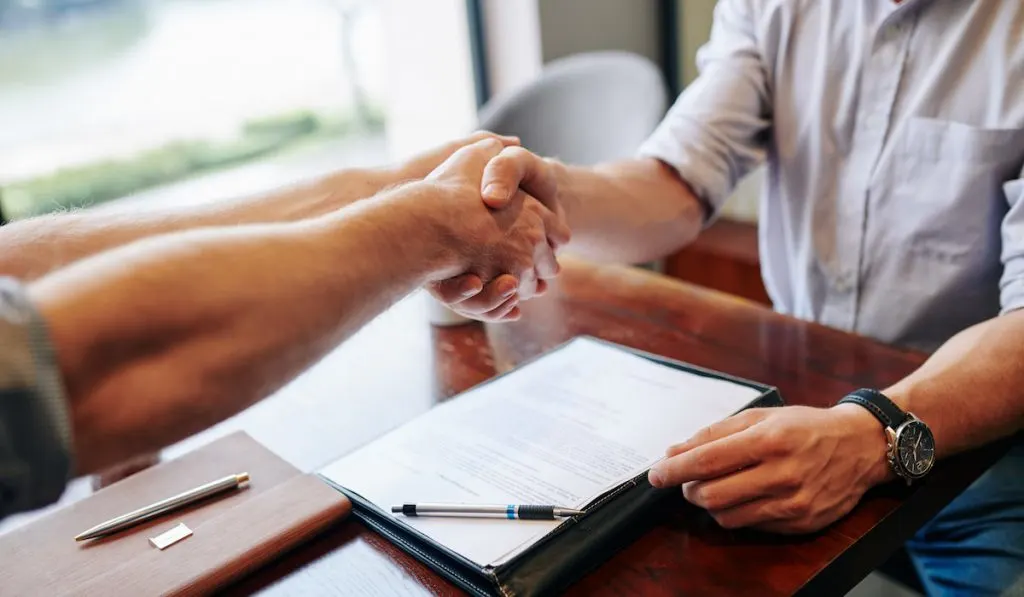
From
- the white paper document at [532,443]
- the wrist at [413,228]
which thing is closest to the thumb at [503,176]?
the wrist at [413,228]

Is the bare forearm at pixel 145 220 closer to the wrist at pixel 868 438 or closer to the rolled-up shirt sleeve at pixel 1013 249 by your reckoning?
the wrist at pixel 868 438

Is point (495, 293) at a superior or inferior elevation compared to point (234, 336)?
inferior

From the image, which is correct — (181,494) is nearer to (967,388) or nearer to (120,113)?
(967,388)

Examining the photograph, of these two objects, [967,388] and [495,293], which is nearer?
[967,388]

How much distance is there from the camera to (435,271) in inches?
32.1

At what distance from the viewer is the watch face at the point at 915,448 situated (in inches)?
29.9

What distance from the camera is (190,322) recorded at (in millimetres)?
548

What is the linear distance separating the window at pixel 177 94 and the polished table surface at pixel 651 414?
94 cm

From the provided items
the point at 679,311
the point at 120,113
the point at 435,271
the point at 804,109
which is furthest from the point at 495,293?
the point at 120,113

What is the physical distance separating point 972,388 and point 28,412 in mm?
864

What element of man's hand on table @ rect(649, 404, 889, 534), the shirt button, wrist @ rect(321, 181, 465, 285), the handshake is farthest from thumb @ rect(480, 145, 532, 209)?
the shirt button

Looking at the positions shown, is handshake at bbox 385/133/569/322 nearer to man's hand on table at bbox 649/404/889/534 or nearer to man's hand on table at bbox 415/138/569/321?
man's hand on table at bbox 415/138/569/321

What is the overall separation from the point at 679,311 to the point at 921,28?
1.72ft

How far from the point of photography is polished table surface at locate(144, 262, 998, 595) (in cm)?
67
